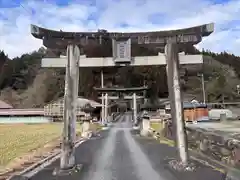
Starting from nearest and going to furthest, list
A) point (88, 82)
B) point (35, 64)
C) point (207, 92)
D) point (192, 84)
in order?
point (88, 82)
point (207, 92)
point (192, 84)
point (35, 64)

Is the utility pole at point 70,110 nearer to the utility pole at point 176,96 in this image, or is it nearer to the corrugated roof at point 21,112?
the utility pole at point 176,96

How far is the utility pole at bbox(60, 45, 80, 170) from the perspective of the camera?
962 centimetres

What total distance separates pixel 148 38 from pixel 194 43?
5.79 ft

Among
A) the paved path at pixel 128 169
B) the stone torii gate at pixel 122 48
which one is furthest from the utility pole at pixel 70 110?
the paved path at pixel 128 169

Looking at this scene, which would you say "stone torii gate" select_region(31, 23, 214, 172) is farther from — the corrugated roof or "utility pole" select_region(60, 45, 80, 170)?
the corrugated roof

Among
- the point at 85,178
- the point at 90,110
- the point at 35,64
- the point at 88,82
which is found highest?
the point at 35,64

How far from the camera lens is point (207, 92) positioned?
6000 centimetres

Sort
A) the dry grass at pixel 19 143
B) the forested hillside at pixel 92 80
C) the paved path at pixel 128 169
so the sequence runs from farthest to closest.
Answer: the forested hillside at pixel 92 80
the dry grass at pixel 19 143
the paved path at pixel 128 169

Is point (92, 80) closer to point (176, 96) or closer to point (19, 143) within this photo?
point (19, 143)

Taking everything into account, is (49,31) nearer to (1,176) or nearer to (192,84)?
(1,176)

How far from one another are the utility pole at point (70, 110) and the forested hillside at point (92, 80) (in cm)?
1766

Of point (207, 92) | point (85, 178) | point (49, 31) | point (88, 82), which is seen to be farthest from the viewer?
point (207, 92)

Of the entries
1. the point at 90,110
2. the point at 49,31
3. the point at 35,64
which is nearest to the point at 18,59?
the point at 35,64

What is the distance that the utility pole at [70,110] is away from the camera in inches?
379
